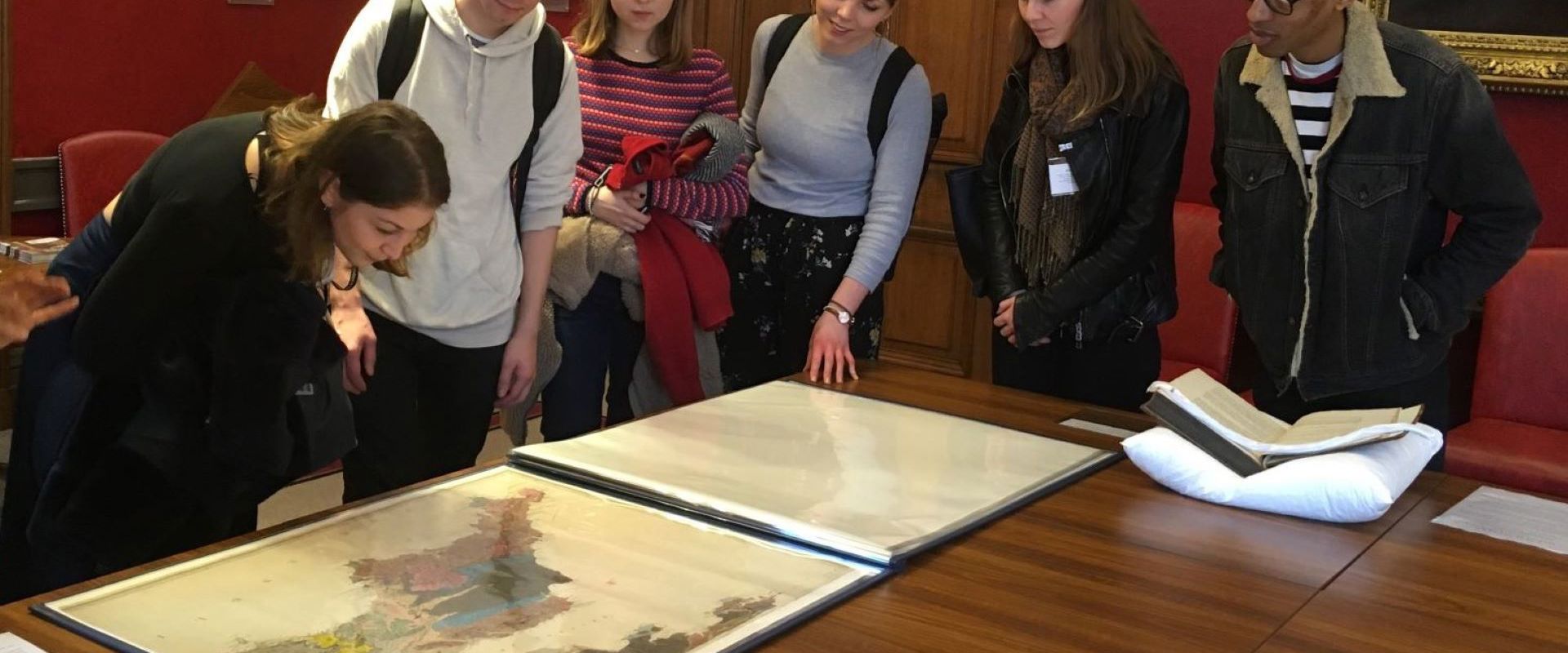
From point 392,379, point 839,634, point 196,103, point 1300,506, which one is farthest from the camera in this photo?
point 196,103

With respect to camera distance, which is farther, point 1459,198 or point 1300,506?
point 1459,198

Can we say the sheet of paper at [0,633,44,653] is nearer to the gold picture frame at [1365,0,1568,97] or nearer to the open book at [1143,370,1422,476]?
the open book at [1143,370,1422,476]

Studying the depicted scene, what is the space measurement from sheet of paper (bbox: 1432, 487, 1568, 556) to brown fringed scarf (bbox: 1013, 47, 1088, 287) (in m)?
0.82

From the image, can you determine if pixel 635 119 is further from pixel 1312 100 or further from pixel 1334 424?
pixel 1334 424

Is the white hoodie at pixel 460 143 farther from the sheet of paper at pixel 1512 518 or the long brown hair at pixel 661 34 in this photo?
the sheet of paper at pixel 1512 518

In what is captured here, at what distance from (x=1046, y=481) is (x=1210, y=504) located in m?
0.20

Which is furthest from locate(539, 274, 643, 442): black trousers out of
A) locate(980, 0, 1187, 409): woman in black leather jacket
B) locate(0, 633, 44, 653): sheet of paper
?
locate(0, 633, 44, 653): sheet of paper

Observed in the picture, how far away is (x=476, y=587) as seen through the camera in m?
1.43

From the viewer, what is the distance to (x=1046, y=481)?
190cm

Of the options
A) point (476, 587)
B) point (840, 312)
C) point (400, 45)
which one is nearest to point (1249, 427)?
point (840, 312)

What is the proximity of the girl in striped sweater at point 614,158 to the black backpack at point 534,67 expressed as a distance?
17cm

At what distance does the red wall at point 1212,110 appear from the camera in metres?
3.58

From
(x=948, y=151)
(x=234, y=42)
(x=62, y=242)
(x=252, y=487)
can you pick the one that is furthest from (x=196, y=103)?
(x=252, y=487)

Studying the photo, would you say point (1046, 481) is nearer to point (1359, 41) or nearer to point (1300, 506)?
point (1300, 506)
